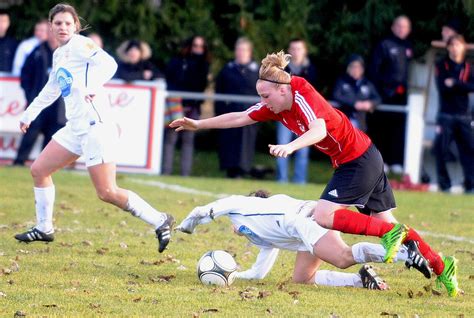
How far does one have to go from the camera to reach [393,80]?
17.7 metres

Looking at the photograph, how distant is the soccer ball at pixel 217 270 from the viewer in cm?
810

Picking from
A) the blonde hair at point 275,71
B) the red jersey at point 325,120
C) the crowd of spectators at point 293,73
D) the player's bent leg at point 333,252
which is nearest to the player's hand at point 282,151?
the red jersey at point 325,120

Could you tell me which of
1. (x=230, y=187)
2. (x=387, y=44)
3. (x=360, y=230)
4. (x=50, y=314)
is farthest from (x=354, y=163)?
(x=387, y=44)

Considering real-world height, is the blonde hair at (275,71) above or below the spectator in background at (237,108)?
above

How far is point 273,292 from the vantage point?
7.87 meters

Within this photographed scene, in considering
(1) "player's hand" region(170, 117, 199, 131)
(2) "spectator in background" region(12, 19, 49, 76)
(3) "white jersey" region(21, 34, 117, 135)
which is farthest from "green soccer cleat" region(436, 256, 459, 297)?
(2) "spectator in background" region(12, 19, 49, 76)

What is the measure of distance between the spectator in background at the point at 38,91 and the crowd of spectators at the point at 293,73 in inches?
0.5

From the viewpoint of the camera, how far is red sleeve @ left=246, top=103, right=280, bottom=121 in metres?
8.20

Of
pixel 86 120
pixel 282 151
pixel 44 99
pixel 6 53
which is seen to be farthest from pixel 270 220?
pixel 6 53

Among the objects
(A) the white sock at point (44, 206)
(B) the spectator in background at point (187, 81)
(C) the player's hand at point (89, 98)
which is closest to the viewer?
(C) the player's hand at point (89, 98)

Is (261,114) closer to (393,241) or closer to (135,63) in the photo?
(393,241)

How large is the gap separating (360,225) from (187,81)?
1009 cm

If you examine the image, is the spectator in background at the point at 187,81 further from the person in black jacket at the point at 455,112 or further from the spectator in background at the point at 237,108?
the person in black jacket at the point at 455,112

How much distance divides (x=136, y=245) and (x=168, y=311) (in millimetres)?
3109
